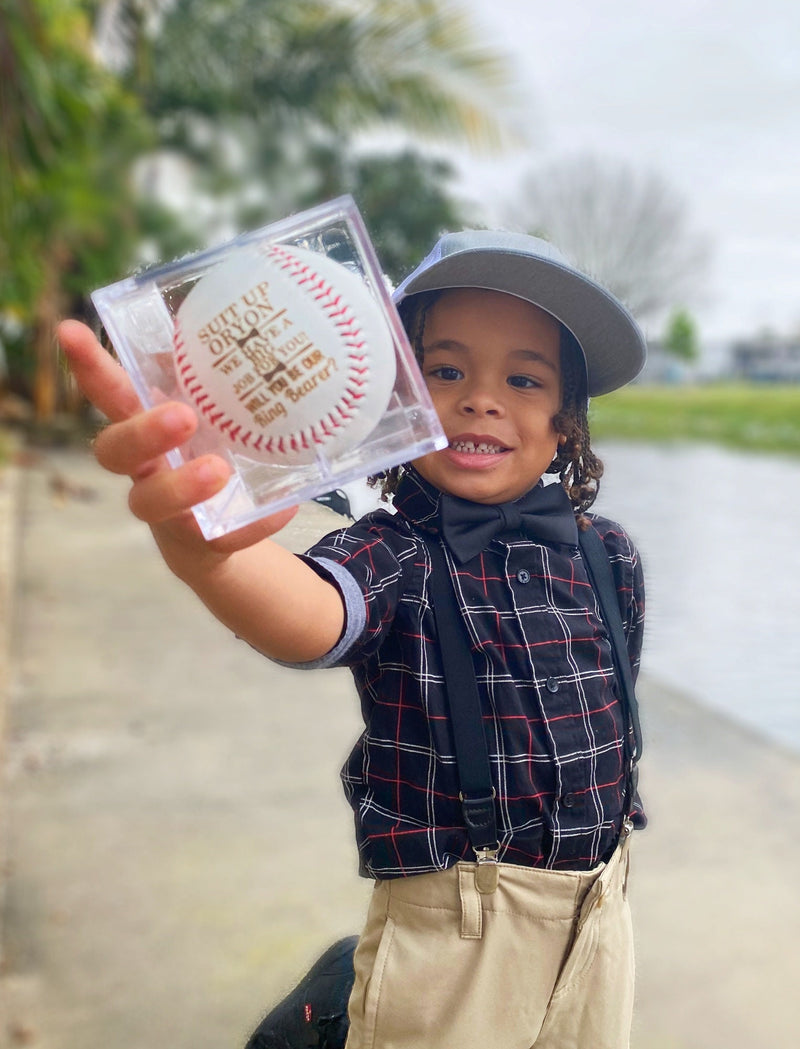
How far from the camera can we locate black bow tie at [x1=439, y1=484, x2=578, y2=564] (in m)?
1.11

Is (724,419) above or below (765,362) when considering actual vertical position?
above

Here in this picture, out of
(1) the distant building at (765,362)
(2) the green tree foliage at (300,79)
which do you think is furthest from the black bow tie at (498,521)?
(1) the distant building at (765,362)

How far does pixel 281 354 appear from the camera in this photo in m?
0.82

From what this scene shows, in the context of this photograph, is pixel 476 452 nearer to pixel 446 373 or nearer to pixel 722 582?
pixel 446 373

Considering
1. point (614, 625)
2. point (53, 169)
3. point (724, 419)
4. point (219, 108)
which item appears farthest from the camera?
point (724, 419)

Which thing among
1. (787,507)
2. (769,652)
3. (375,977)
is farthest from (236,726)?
(787,507)

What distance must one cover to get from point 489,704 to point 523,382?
33cm

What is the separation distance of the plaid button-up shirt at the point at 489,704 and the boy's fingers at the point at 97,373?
0.29 meters

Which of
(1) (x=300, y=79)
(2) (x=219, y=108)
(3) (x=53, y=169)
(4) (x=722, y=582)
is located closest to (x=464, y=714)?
(4) (x=722, y=582)

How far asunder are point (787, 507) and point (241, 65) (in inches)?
222

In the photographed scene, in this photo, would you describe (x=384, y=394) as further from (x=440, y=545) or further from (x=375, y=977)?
(x=375, y=977)

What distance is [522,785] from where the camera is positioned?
1.09 meters

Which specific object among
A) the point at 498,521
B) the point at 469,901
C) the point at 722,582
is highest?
the point at 498,521

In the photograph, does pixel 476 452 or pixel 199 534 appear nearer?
pixel 199 534
